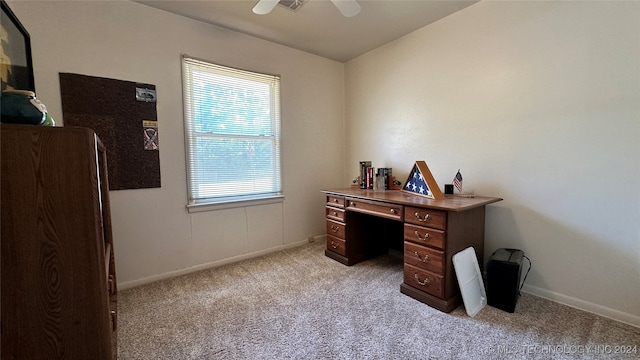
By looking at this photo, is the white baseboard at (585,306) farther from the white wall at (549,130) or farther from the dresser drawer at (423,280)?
the dresser drawer at (423,280)

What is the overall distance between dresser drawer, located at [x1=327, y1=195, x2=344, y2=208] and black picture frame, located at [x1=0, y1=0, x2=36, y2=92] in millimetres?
2446

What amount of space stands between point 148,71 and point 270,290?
220 cm

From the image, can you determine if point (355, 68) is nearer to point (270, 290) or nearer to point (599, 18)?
point (599, 18)

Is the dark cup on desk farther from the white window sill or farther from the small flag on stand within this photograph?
the white window sill

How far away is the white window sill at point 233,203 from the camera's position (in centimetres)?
262

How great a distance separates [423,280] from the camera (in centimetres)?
203

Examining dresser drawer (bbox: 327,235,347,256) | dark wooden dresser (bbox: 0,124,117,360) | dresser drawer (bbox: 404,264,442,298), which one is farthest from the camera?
dresser drawer (bbox: 327,235,347,256)

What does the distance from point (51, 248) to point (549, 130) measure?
2.93m

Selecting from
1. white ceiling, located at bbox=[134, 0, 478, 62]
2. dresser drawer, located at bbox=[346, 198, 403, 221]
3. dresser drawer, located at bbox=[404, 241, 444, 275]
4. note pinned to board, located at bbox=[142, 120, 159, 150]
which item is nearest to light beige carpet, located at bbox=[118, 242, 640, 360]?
dresser drawer, located at bbox=[404, 241, 444, 275]

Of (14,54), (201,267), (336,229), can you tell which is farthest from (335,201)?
(14,54)

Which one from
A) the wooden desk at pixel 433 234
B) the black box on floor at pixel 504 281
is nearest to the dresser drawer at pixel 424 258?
the wooden desk at pixel 433 234

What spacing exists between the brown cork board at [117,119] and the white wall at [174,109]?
2.3 inches

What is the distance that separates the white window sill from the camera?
2.62 metres

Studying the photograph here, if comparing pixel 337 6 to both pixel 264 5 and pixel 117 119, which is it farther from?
pixel 117 119
